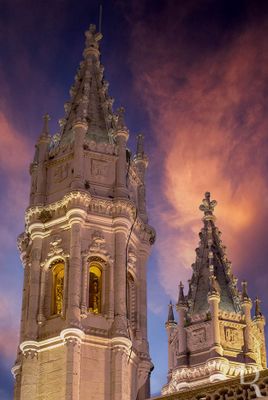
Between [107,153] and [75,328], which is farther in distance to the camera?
[107,153]

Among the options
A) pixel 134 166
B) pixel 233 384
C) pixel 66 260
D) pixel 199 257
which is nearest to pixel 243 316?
pixel 199 257

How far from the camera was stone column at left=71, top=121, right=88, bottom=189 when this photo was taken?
34094mm

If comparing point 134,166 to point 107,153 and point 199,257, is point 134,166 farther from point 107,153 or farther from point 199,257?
point 199,257

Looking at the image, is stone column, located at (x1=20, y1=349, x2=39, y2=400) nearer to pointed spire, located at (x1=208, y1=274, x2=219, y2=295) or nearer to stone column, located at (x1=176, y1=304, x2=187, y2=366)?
stone column, located at (x1=176, y1=304, x2=187, y2=366)

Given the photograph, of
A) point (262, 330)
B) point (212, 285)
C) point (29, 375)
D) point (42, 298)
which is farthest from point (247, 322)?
point (29, 375)

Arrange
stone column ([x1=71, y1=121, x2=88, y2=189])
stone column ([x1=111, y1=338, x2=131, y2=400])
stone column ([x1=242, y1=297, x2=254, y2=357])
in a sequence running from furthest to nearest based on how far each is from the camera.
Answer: stone column ([x1=242, y1=297, x2=254, y2=357]) → stone column ([x1=71, y1=121, x2=88, y2=189]) → stone column ([x1=111, y1=338, x2=131, y2=400])

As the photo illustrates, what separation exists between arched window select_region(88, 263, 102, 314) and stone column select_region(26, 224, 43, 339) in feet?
5.91

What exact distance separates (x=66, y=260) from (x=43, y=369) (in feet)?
12.9

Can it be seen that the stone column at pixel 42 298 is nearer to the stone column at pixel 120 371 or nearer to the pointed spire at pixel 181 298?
the stone column at pixel 120 371

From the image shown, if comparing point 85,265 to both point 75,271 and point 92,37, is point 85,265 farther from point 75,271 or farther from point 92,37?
point 92,37

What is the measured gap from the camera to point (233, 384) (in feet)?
72.1

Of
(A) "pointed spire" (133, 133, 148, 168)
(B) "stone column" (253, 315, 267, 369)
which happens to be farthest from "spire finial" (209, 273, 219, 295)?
(A) "pointed spire" (133, 133, 148, 168)

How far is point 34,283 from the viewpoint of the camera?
32969mm

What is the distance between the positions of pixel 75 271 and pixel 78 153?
5.04 meters
